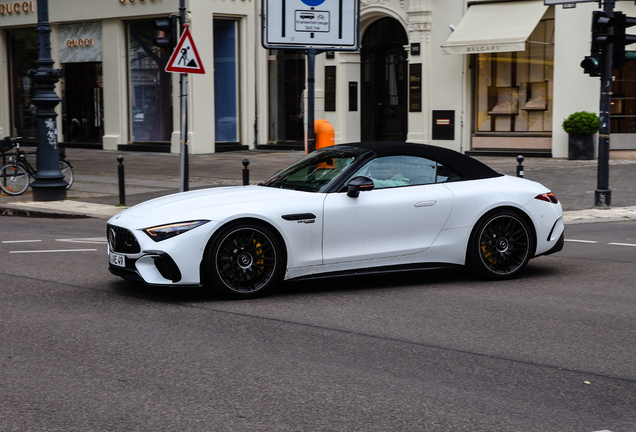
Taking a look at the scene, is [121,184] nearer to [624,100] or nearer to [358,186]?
[358,186]

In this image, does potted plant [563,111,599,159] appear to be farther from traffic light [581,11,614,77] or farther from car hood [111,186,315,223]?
car hood [111,186,315,223]

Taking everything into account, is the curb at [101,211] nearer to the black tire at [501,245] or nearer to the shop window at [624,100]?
the black tire at [501,245]

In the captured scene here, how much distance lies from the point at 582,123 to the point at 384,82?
23.5 feet

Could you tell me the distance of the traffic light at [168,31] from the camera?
14461mm

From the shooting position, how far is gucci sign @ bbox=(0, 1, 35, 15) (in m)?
29.5

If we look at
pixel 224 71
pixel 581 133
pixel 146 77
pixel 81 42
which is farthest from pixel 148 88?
pixel 581 133

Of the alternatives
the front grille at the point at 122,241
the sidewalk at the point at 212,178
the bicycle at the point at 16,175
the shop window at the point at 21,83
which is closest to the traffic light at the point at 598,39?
the sidewalk at the point at 212,178

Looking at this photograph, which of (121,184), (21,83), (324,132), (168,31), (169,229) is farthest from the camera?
(21,83)

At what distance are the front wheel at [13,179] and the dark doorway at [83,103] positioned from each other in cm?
1154

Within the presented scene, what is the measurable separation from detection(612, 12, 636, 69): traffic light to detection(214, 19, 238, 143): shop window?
47.9 feet

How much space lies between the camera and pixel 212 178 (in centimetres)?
1903

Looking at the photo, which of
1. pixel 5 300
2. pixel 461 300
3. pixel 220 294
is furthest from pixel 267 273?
pixel 5 300

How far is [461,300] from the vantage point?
23.4 feet

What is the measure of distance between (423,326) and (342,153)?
228 centimetres
